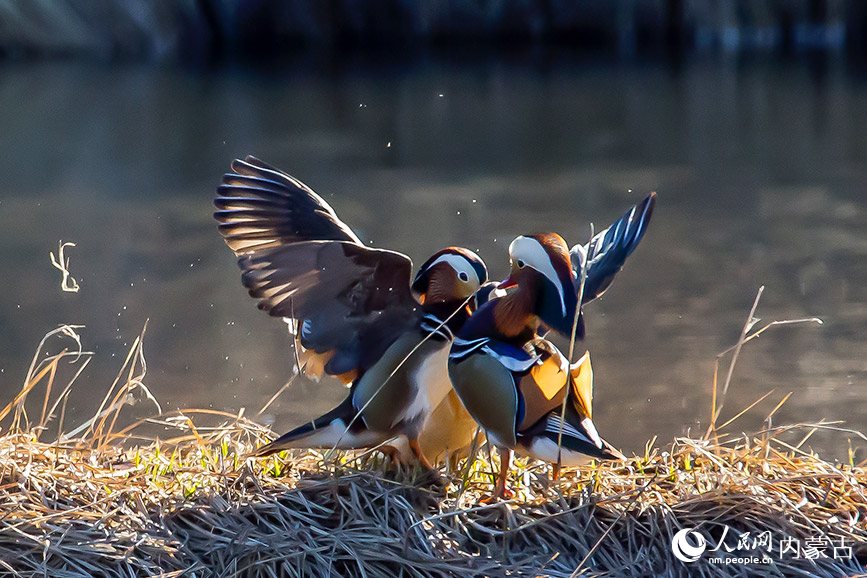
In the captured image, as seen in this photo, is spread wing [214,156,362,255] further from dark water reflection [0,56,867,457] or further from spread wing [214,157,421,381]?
dark water reflection [0,56,867,457]

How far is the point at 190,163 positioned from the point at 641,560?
17.9 feet

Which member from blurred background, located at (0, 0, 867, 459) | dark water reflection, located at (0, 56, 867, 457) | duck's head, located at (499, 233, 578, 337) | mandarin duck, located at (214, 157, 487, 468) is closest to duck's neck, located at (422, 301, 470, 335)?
mandarin duck, located at (214, 157, 487, 468)

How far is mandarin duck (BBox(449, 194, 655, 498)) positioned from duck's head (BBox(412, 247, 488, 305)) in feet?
0.20

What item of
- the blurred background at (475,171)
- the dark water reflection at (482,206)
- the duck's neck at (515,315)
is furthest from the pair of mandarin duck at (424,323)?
the dark water reflection at (482,206)

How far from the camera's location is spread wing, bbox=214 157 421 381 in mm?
1527

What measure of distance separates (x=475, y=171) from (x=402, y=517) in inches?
188

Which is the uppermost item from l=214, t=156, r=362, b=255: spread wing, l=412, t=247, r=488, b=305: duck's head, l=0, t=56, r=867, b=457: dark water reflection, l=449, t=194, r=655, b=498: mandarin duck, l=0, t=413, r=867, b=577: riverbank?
l=214, t=156, r=362, b=255: spread wing

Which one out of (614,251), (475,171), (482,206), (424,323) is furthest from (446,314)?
(475,171)

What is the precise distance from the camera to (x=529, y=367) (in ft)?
4.92

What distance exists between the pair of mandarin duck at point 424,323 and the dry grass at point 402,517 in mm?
70

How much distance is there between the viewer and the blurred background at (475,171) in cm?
290

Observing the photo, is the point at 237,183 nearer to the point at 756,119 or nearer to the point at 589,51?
the point at 756,119

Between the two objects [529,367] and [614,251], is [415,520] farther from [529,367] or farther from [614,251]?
[614,251]

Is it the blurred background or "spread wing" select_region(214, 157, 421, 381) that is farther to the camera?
the blurred background
